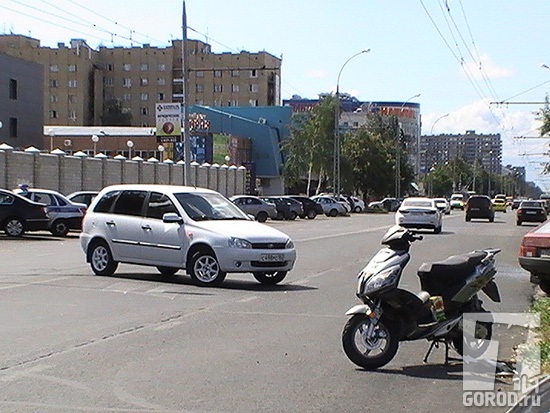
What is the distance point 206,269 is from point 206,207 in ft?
4.65

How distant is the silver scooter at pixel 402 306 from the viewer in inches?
347

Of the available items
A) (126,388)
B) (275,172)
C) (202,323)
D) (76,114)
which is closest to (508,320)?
(202,323)

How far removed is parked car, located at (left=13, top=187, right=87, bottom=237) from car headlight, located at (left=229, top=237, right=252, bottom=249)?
17212 millimetres

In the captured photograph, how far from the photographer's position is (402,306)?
8.82 m

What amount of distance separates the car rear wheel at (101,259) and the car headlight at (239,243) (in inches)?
118

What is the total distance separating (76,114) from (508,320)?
11053 centimetres

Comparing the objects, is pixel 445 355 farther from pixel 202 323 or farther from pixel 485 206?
pixel 485 206

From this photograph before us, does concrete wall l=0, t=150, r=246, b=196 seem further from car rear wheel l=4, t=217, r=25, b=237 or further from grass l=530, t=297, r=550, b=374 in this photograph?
grass l=530, t=297, r=550, b=374

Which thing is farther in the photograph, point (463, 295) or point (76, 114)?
point (76, 114)

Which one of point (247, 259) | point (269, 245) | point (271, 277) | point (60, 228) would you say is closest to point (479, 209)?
point (60, 228)

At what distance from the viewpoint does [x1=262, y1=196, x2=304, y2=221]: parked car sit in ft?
189

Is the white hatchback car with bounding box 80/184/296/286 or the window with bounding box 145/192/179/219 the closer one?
the white hatchback car with bounding box 80/184/296/286

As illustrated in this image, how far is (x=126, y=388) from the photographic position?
8023mm

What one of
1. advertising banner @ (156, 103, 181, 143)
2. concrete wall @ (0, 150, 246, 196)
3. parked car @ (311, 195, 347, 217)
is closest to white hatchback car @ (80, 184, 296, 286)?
concrete wall @ (0, 150, 246, 196)
